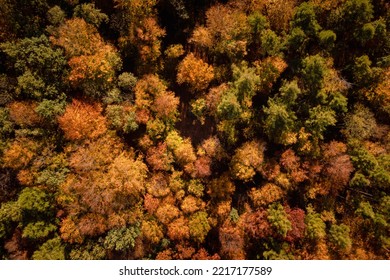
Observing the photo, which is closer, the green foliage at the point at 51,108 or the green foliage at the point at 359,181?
the green foliage at the point at 359,181

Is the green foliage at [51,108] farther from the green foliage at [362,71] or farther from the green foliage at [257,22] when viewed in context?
the green foliage at [362,71]

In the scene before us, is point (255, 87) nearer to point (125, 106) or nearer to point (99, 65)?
point (125, 106)

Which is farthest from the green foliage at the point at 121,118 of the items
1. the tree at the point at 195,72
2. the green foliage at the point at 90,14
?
the green foliage at the point at 90,14

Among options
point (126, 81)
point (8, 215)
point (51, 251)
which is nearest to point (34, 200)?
point (8, 215)

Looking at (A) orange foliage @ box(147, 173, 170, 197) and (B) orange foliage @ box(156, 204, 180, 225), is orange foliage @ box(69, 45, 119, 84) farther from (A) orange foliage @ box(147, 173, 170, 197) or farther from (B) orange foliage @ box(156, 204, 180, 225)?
(B) orange foliage @ box(156, 204, 180, 225)

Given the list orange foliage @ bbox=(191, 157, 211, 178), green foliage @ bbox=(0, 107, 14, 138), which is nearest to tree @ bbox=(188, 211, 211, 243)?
orange foliage @ bbox=(191, 157, 211, 178)

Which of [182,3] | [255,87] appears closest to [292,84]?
Result: [255,87]
